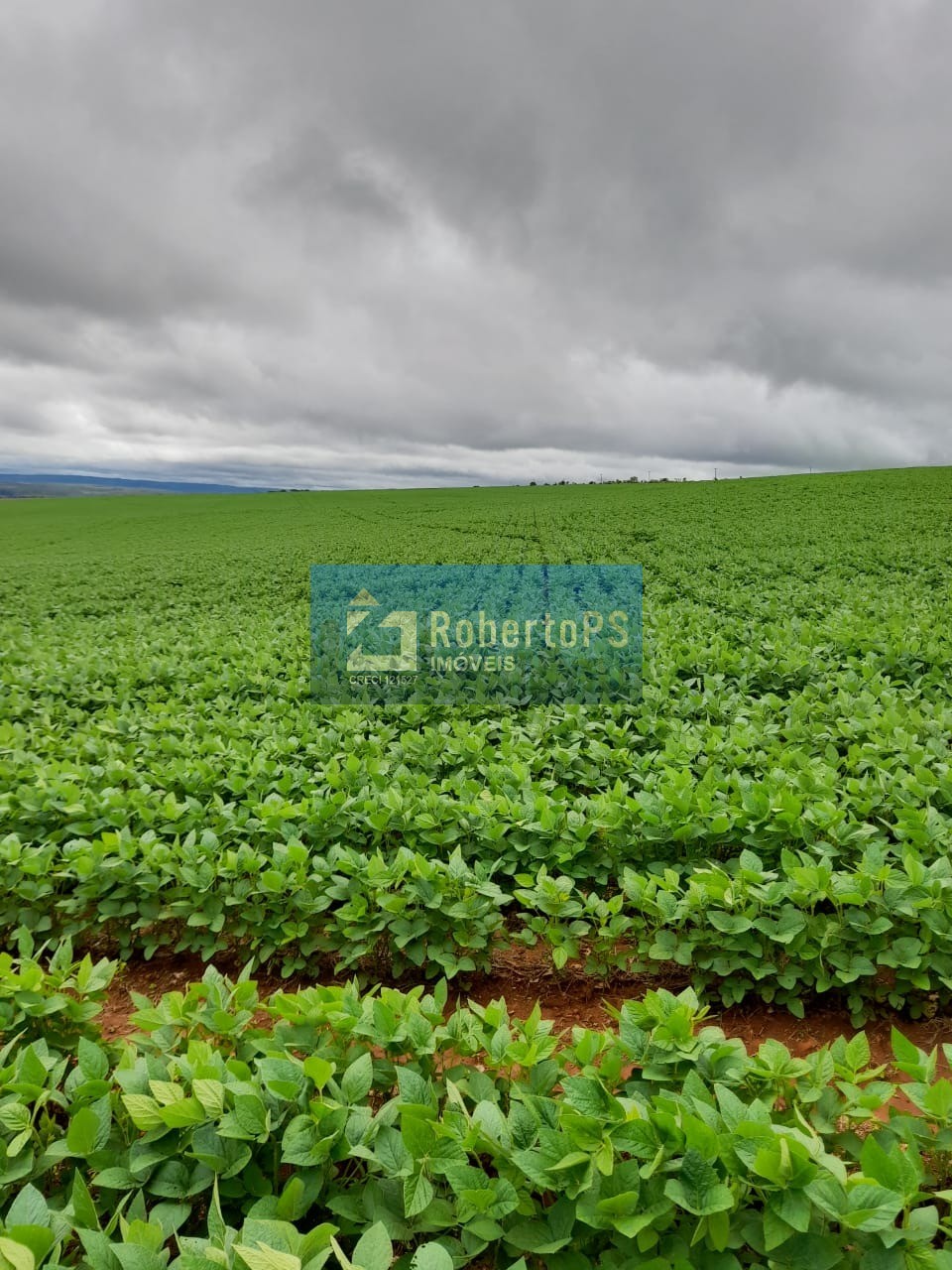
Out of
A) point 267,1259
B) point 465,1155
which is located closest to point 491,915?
point 465,1155

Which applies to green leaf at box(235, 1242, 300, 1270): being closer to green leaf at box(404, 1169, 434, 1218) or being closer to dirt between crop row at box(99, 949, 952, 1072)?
green leaf at box(404, 1169, 434, 1218)

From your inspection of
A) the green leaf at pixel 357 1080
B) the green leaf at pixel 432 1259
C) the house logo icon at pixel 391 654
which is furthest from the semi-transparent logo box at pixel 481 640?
the green leaf at pixel 432 1259

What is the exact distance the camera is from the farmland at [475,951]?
173 centimetres

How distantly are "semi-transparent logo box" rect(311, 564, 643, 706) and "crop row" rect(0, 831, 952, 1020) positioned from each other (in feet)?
10.9

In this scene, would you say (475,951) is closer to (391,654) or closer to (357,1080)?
(357,1080)

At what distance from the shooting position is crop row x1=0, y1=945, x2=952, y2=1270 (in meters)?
1.60

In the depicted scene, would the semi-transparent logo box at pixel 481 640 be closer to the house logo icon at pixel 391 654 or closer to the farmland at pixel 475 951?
the house logo icon at pixel 391 654

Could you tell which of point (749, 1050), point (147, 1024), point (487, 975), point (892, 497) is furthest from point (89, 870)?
point (892, 497)

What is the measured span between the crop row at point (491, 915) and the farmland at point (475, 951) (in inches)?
0.9

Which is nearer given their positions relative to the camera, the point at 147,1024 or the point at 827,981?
the point at 147,1024

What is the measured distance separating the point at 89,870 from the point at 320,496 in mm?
76556

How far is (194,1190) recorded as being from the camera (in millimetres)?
1871

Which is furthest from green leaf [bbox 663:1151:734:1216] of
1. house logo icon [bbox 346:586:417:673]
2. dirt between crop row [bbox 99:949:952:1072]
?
house logo icon [bbox 346:586:417:673]

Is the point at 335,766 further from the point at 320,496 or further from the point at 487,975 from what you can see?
the point at 320,496
